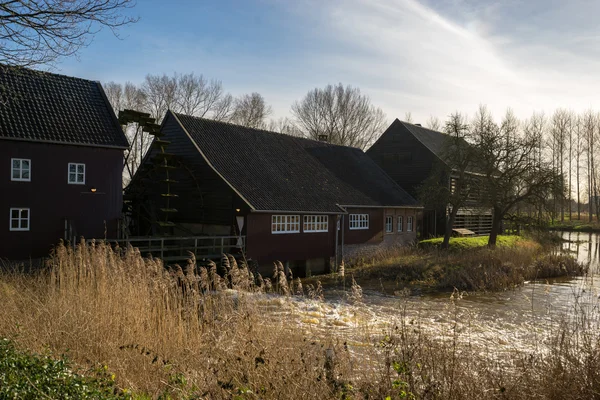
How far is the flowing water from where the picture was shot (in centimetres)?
1012

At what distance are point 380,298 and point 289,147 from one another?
1193 centimetres

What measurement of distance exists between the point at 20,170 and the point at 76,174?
5.85 feet

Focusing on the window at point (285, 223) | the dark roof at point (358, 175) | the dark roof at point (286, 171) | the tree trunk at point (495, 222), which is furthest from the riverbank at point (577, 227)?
the window at point (285, 223)

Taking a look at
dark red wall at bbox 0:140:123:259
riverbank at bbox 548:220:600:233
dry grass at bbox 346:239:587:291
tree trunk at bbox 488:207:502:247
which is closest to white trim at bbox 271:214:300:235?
dry grass at bbox 346:239:587:291

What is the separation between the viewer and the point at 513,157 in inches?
996

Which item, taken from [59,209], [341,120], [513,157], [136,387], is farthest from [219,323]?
[341,120]

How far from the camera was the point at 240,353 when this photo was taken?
5156mm

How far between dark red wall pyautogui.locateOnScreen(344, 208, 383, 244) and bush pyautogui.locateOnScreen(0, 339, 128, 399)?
19.2m

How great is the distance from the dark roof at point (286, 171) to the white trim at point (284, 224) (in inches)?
20.0

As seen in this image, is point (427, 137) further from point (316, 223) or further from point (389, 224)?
point (316, 223)

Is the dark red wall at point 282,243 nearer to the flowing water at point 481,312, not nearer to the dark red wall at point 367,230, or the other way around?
the dark red wall at point 367,230

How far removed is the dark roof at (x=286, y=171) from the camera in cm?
2022

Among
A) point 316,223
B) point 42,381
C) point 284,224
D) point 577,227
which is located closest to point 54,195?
point 284,224

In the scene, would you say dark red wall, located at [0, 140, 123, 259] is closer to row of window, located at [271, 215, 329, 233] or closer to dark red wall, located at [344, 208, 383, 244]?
row of window, located at [271, 215, 329, 233]
